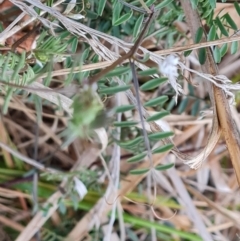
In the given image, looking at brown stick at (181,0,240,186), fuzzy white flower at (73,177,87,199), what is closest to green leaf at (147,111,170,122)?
brown stick at (181,0,240,186)

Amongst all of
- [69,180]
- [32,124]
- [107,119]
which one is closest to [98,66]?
[107,119]

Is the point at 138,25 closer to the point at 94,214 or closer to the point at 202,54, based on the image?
the point at 202,54

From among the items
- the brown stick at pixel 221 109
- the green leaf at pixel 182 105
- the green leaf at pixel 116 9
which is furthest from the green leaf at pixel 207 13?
the green leaf at pixel 182 105

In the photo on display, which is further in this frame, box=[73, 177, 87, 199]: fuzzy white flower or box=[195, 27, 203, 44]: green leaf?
box=[73, 177, 87, 199]: fuzzy white flower

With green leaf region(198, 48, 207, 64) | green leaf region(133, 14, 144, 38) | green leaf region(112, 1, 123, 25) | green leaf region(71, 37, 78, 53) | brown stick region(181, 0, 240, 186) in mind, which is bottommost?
brown stick region(181, 0, 240, 186)

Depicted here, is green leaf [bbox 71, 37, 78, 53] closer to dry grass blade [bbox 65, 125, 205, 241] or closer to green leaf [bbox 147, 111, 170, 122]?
green leaf [bbox 147, 111, 170, 122]

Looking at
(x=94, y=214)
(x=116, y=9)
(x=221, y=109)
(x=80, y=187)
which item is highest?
(x=116, y=9)

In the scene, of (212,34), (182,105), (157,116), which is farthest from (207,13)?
(182,105)

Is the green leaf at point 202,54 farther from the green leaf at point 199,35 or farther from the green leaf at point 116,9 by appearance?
A: the green leaf at point 116,9

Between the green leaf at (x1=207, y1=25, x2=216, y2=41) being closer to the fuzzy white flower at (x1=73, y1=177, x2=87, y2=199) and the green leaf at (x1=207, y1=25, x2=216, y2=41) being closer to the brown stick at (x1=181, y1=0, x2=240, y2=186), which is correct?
the brown stick at (x1=181, y1=0, x2=240, y2=186)

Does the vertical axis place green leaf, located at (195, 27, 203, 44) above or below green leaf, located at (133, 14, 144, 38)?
below

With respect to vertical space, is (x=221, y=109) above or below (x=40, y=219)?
above

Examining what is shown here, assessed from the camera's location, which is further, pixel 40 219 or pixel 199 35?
pixel 40 219
